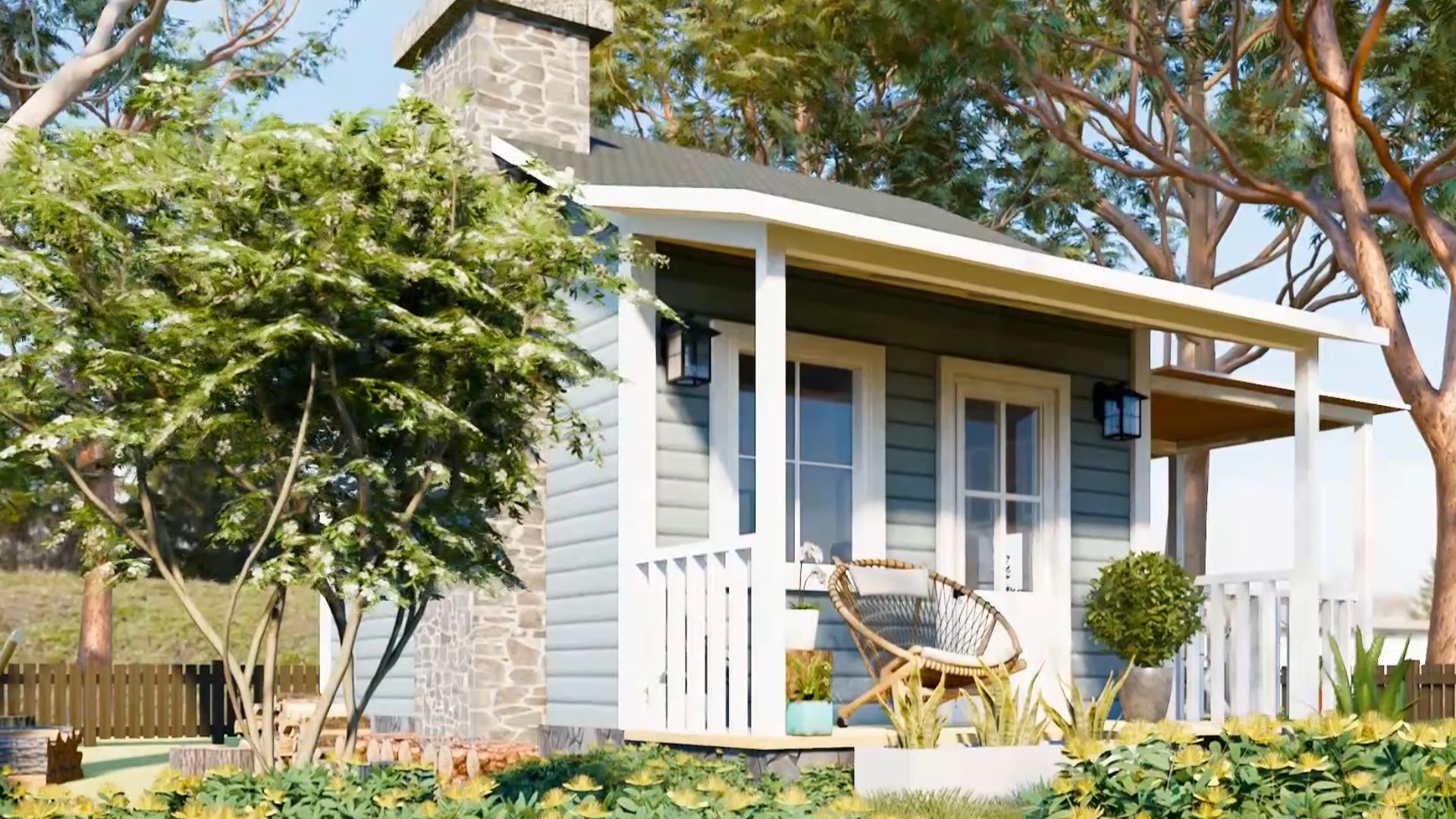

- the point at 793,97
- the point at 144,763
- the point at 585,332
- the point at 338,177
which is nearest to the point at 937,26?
the point at 793,97

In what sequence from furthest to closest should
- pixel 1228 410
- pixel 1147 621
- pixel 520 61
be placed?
pixel 1228 410
pixel 520 61
pixel 1147 621

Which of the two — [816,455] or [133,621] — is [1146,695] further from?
[133,621]

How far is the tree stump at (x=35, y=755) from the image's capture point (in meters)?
9.74

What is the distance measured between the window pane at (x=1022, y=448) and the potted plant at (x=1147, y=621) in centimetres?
71

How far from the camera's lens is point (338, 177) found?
16.4 feet

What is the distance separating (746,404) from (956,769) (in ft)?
8.27

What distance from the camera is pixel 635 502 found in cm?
751

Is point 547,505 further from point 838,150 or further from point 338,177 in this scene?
point 838,150

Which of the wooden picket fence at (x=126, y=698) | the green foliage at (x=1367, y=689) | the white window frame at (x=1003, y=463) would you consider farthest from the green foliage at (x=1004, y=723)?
the wooden picket fence at (x=126, y=698)

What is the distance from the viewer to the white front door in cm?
897

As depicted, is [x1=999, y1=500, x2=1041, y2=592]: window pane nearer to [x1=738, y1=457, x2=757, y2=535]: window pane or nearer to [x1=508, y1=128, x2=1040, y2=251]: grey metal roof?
[x1=508, y1=128, x2=1040, y2=251]: grey metal roof

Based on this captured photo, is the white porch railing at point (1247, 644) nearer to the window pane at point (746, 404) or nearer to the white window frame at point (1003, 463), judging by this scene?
the white window frame at point (1003, 463)

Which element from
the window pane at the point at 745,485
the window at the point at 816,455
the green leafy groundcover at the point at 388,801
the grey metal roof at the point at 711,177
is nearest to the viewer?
the green leafy groundcover at the point at 388,801

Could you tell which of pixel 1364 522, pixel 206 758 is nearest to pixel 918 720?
pixel 206 758
